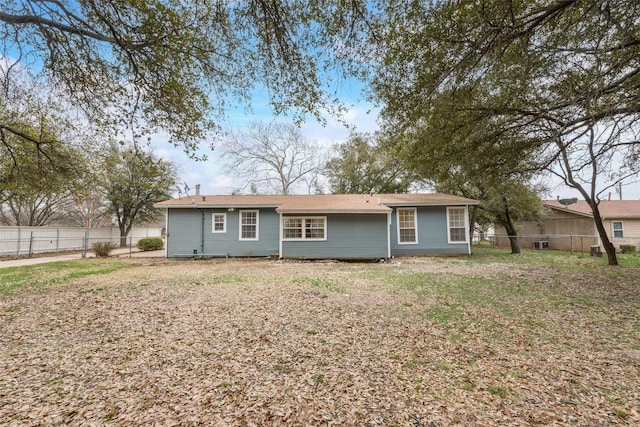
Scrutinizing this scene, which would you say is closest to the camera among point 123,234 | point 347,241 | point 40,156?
point 40,156

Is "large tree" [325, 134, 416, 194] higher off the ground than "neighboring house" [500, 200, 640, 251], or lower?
higher

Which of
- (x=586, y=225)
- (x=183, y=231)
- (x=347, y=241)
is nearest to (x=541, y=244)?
(x=586, y=225)

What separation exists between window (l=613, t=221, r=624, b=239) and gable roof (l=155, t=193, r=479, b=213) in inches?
448

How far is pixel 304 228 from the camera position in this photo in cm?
1239

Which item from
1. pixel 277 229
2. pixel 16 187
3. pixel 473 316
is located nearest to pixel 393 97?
pixel 473 316

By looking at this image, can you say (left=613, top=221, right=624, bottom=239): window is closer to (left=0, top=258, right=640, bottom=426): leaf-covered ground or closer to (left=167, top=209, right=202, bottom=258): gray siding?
(left=0, top=258, right=640, bottom=426): leaf-covered ground

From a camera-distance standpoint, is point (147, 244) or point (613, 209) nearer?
point (613, 209)

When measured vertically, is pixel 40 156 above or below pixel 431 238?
above

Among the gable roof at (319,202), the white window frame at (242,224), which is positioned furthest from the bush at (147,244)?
the white window frame at (242,224)

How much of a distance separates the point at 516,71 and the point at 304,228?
901cm

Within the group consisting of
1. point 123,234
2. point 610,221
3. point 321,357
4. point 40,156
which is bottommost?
point 321,357

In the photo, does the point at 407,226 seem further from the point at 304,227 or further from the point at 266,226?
the point at 266,226

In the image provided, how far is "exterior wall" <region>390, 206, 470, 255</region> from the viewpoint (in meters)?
13.2

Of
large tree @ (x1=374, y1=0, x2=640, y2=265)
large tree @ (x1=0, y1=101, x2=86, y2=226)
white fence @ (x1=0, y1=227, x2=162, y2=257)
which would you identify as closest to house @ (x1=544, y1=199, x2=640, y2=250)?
large tree @ (x1=374, y1=0, x2=640, y2=265)
